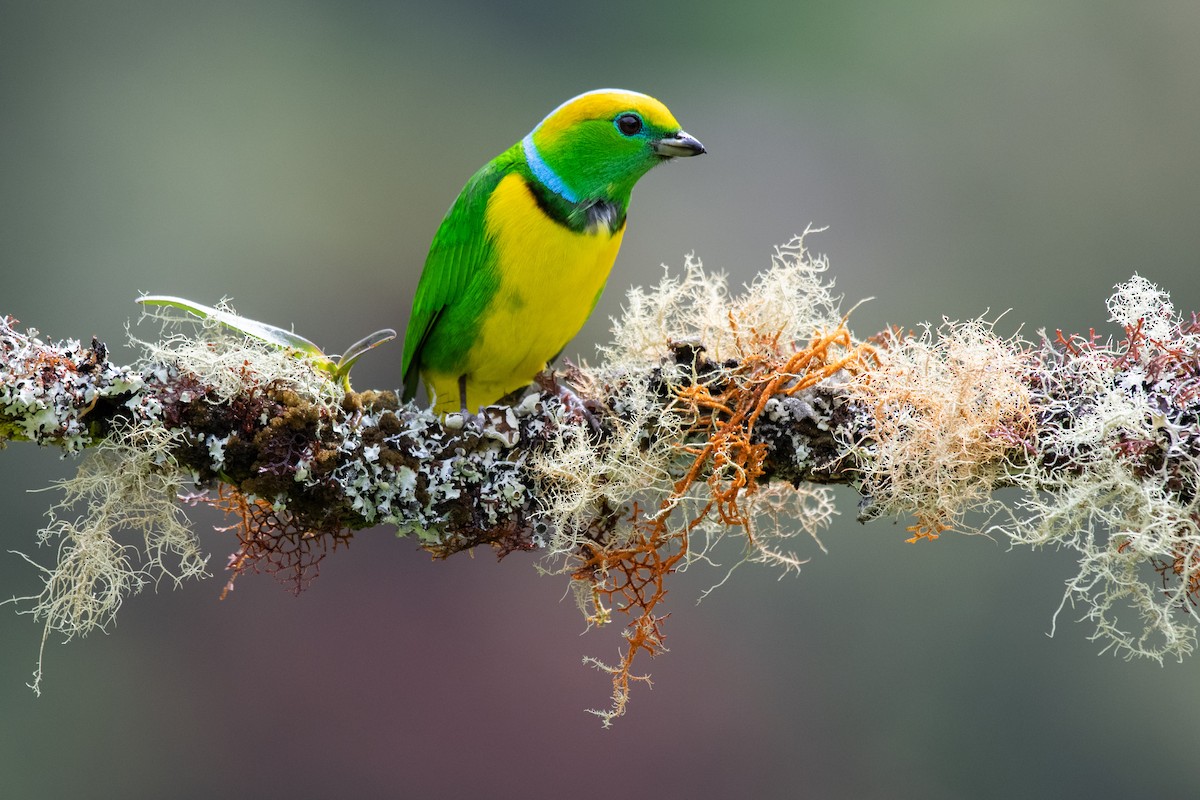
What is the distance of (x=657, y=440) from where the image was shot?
4.47 ft

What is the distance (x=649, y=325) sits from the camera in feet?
4.71

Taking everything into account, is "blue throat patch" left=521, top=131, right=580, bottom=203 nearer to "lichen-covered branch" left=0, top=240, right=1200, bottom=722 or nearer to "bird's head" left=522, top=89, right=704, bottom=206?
"bird's head" left=522, top=89, right=704, bottom=206

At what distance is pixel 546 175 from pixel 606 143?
11cm

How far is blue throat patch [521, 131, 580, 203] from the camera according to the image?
68.1 inches

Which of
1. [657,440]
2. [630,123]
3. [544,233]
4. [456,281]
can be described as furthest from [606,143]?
[657,440]

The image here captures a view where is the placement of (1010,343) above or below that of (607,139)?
below

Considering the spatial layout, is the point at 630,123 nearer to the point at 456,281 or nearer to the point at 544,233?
the point at 544,233

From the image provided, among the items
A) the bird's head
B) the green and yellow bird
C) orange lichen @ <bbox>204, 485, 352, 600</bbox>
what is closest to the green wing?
the green and yellow bird

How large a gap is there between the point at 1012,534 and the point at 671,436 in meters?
0.43

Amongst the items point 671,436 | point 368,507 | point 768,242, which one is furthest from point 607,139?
point 768,242

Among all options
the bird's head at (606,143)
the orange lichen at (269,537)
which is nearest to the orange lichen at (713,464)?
the orange lichen at (269,537)

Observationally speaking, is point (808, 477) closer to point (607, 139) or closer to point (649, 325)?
point (649, 325)

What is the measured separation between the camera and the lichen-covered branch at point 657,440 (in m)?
1.19

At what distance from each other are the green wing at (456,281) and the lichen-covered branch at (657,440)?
34 cm
